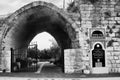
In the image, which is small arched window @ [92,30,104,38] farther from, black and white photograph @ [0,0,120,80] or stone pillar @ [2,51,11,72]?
stone pillar @ [2,51,11,72]

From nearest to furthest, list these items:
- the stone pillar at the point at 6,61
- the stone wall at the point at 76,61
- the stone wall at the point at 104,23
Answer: the stone wall at the point at 76,61 < the stone wall at the point at 104,23 < the stone pillar at the point at 6,61

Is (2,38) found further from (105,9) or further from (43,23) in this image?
(105,9)

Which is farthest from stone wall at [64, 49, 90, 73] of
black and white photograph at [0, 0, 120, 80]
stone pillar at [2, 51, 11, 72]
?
stone pillar at [2, 51, 11, 72]

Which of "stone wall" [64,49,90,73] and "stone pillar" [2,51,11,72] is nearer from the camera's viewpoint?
"stone wall" [64,49,90,73]

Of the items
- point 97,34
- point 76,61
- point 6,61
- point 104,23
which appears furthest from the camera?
point 6,61

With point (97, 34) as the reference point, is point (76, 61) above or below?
below

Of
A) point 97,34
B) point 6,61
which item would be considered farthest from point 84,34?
point 6,61

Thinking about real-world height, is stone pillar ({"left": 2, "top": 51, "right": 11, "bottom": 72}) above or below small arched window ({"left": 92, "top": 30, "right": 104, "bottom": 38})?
below

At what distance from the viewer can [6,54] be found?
62.8ft

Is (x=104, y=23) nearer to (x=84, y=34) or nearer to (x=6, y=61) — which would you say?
(x=84, y=34)

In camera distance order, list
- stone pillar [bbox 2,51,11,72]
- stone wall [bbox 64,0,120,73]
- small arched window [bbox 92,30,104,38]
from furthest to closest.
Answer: stone pillar [bbox 2,51,11,72], small arched window [bbox 92,30,104,38], stone wall [bbox 64,0,120,73]

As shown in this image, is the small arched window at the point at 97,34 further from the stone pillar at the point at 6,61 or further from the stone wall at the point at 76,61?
the stone pillar at the point at 6,61

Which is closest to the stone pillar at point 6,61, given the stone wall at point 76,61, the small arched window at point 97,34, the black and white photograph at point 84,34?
the black and white photograph at point 84,34

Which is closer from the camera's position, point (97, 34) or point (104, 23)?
point (97, 34)
